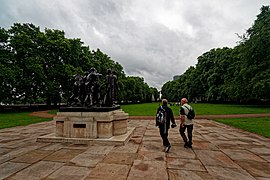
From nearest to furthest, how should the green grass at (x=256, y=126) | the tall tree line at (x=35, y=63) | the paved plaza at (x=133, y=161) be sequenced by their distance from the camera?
1. the paved plaza at (x=133, y=161)
2. the green grass at (x=256, y=126)
3. the tall tree line at (x=35, y=63)

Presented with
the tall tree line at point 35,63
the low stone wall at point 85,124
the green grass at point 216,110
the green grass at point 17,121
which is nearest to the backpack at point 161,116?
the low stone wall at point 85,124

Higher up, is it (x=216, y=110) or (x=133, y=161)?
(x=216, y=110)

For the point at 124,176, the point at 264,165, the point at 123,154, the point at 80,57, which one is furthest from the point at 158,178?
the point at 80,57

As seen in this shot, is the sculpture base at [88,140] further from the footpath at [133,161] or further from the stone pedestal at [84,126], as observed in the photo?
the footpath at [133,161]

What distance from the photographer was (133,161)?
5008 millimetres

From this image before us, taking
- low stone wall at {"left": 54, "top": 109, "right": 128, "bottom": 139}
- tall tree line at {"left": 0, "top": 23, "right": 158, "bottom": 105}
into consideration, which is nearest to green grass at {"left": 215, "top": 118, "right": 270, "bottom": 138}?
low stone wall at {"left": 54, "top": 109, "right": 128, "bottom": 139}

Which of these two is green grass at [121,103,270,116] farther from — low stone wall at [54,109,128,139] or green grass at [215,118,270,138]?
low stone wall at [54,109,128,139]

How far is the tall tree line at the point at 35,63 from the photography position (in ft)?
82.2

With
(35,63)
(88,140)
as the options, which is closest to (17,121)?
(88,140)

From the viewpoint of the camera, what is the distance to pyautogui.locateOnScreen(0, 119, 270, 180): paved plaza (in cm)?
412

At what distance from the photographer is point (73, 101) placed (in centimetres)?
860

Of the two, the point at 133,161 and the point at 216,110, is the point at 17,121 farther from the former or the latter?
the point at 216,110

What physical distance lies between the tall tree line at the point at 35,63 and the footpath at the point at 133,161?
2066cm

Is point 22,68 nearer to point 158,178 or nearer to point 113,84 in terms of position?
point 113,84
